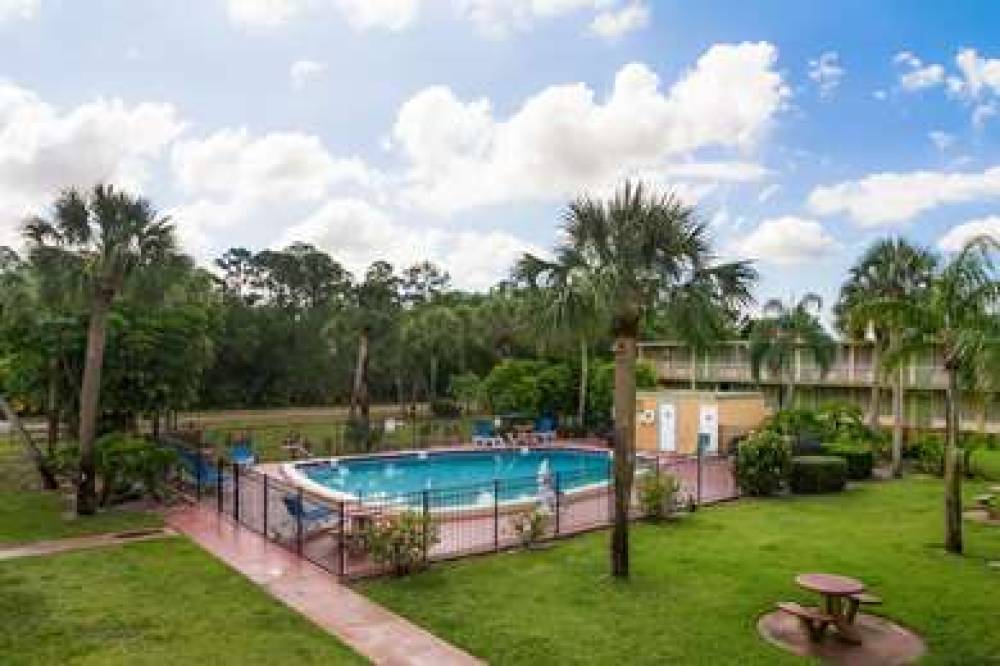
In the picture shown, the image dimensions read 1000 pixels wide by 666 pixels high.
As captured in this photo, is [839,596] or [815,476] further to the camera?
[815,476]

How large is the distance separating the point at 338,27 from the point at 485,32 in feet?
9.90

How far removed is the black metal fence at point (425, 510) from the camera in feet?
43.7

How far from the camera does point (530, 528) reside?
13984 mm

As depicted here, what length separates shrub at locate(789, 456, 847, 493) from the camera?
20.3 m

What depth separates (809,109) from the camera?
62.0 feet

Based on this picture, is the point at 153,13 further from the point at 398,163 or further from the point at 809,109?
the point at 809,109

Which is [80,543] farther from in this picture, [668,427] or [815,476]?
[668,427]

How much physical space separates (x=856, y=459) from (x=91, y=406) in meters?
20.9

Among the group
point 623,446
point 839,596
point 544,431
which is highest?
point 623,446

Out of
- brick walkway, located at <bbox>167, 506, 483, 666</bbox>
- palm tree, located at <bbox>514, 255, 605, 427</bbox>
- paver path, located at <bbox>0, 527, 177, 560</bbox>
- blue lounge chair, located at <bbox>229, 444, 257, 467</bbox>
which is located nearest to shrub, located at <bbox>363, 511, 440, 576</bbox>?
brick walkway, located at <bbox>167, 506, 483, 666</bbox>

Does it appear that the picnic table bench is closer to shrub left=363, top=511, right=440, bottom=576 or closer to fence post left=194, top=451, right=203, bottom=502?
shrub left=363, top=511, right=440, bottom=576

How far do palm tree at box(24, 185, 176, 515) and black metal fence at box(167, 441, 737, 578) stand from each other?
113 inches

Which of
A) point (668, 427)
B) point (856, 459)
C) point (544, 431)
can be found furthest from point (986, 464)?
point (544, 431)

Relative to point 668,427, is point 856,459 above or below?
below
